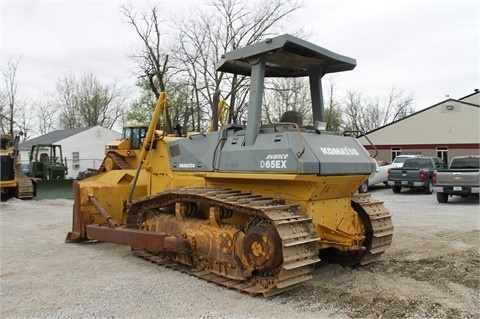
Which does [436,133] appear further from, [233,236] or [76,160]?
[233,236]

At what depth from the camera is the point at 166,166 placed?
7.83 meters

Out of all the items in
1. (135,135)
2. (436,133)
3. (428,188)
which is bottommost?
(428,188)

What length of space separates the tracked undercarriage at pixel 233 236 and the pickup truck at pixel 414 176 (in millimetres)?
13558

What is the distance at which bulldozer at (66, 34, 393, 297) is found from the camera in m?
5.42

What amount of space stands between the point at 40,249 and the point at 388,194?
1517 cm

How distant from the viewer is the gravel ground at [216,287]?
5.00 m

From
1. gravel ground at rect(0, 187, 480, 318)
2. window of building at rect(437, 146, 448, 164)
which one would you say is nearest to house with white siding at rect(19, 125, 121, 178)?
window of building at rect(437, 146, 448, 164)

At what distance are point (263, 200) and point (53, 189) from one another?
15948 mm

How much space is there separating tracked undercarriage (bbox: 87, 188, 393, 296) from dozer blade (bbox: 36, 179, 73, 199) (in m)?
11.9

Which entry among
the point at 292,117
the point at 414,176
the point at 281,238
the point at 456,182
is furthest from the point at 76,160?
the point at 281,238

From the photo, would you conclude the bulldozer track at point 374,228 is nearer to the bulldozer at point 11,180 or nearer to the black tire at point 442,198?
the black tire at point 442,198

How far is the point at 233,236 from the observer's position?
5.93 metres

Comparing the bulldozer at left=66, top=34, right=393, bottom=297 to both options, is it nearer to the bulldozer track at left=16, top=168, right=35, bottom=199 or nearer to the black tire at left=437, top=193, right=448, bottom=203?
the black tire at left=437, top=193, right=448, bottom=203

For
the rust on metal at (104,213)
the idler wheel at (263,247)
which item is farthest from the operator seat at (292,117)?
the rust on metal at (104,213)
